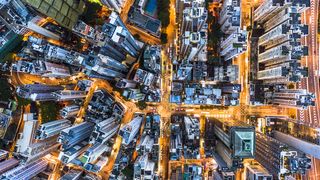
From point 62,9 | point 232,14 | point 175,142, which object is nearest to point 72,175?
point 175,142

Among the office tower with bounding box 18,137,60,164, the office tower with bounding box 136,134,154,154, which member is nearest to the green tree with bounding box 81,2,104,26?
the office tower with bounding box 18,137,60,164

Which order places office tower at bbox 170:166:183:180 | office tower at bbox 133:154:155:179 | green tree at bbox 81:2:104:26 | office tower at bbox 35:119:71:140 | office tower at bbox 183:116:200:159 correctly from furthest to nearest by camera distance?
office tower at bbox 170:166:183:180
green tree at bbox 81:2:104:26
office tower at bbox 183:116:200:159
office tower at bbox 133:154:155:179
office tower at bbox 35:119:71:140

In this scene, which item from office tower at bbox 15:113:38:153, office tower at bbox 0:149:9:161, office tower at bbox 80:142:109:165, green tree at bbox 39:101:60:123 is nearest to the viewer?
office tower at bbox 80:142:109:165

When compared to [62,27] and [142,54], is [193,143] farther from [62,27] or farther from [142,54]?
[62,27]

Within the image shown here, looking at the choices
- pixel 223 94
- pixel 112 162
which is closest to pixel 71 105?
pixel 112 162

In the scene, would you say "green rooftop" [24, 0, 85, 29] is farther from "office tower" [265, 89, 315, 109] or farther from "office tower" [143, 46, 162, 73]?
"office tower" [265, 89, 315, 109]

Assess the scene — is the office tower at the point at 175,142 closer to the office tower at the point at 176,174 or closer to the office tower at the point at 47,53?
the office tower at the point at 176,174

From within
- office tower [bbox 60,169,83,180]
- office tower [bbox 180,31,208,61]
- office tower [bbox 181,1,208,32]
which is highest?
office tower [bbox 181,1,208,32]
